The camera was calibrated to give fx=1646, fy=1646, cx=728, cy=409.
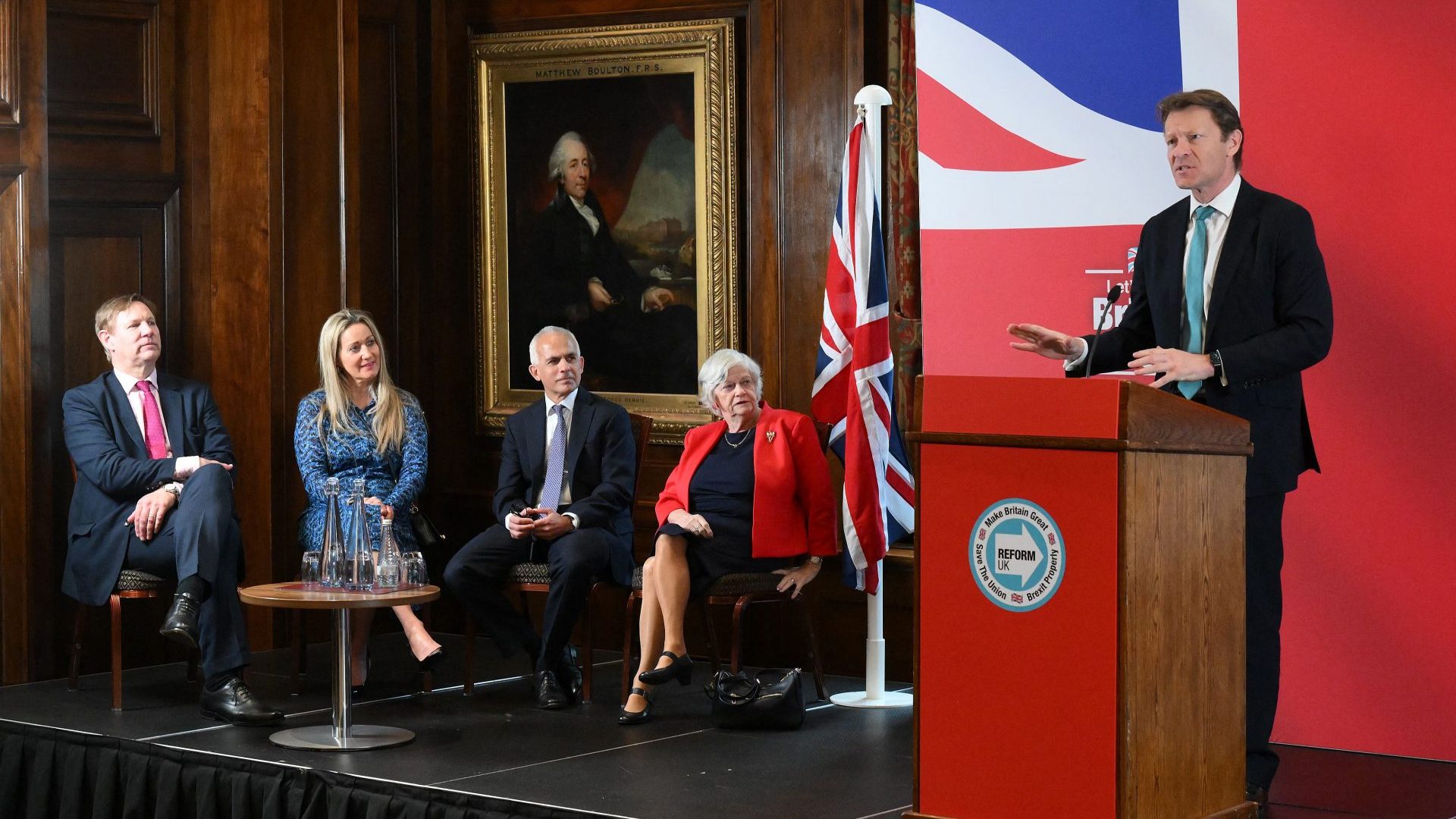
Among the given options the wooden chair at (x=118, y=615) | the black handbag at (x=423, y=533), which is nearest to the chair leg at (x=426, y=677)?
the black handbag at (x=423, y=533)

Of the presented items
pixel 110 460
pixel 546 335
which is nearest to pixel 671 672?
pixel 546 335

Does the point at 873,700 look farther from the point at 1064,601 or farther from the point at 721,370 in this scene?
the point at 1064,601

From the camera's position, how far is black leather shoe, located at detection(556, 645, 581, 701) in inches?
208

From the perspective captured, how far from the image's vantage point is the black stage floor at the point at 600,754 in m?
3.95

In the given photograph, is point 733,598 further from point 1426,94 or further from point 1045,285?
point 1426,94

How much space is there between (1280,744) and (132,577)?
3.53 meters

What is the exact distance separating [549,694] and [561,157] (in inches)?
91.3

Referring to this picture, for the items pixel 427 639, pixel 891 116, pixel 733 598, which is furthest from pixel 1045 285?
pixel 427 639

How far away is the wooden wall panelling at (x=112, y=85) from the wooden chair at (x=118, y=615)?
1242mm

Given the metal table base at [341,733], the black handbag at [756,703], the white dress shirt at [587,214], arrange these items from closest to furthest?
the metal table base at [341,733]
the black handbag at [756,703]
the white dress shirt at [587,214]

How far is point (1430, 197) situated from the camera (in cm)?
438

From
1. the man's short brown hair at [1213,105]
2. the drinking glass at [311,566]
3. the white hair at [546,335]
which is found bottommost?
the drinking glass at [311,566]

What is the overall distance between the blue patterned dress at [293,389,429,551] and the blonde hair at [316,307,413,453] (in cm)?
2

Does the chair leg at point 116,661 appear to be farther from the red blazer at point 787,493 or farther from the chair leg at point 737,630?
Result: the chair leg at point 737,630
